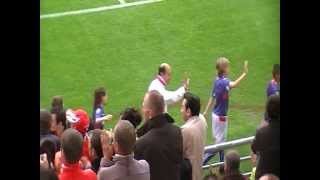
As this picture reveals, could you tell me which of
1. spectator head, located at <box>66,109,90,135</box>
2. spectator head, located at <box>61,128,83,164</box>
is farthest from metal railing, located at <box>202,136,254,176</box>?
spectator head, located at <box>61,128,83,164</box>

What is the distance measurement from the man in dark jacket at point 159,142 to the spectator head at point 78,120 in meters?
0.35

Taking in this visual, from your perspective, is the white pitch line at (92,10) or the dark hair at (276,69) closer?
the white pitch line at (92,10)

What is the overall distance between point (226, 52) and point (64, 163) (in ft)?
4.52

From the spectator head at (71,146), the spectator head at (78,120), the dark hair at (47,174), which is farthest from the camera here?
the spectator head at (78,120)

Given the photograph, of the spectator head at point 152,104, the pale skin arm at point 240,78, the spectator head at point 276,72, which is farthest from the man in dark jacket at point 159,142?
the spectator head at point 276,72

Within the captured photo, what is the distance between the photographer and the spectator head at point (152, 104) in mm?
4727

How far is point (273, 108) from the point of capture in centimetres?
515

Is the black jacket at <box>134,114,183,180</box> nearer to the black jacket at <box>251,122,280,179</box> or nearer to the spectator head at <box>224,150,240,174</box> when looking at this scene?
the spectator head at <box>224,150,240,174</box>

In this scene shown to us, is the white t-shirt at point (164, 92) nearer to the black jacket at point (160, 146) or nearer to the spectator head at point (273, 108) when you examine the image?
the black jacket at point (160, 146)

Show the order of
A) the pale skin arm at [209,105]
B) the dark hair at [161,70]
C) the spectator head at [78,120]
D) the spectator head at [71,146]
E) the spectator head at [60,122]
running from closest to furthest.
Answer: the spectator head at [71,146] < the spectator head at [60,122] < the spectator head at [78,120] < the dark hair at [161,70] < the pale skin arm at [209,105]

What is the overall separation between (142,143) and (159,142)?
4.1 inches

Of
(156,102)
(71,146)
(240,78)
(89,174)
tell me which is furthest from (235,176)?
(71,146)
